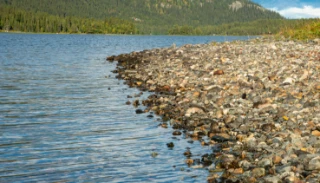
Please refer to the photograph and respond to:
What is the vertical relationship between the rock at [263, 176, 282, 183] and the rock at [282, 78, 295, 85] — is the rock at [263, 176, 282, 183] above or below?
below

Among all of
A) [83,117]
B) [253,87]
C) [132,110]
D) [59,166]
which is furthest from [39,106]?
→ [253,87]

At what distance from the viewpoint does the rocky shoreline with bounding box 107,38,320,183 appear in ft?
35.2

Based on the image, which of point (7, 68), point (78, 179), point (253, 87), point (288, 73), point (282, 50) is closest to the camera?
point (78, 179)

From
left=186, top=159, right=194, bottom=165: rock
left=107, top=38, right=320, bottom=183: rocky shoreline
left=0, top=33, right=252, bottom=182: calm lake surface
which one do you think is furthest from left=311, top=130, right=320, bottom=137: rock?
left=186, top=159, right=194, bottom=165: rock

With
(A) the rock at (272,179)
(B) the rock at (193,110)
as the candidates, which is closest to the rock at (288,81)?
(B) the rock at (193,110)

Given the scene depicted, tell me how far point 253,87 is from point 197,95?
9.26 ft

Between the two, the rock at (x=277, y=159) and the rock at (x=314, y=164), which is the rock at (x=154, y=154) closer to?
the rock at (x=277, y=159)

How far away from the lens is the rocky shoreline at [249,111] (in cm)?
1072

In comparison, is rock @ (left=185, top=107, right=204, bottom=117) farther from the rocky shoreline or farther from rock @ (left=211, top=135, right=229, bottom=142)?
rock @ (left=211, top=135, right=229, bottom=142)

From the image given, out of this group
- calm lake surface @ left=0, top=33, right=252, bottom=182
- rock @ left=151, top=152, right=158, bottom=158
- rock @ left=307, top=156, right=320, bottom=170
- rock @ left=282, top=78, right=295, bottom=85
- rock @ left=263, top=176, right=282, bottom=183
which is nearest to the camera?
rock @ left=263, top=176, right=282, bottom=183

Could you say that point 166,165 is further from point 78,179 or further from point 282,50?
point 282,50

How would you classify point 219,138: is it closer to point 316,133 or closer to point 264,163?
point 264,163

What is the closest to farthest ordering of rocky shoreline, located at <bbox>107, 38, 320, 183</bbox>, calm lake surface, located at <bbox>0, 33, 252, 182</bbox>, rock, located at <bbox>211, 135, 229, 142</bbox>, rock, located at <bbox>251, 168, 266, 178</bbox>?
rock, located at <bbox>251, 168, 266, 178</bbox> → rocky shoreline, located at <bbox>107, 38, 320, 183</bbox> → calm lake surface, located at <bbox>0, 33, 252, 182</bbox> → rock, located at <bbox>211, 135, 229, 142</bbox>

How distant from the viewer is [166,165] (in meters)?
11.8
